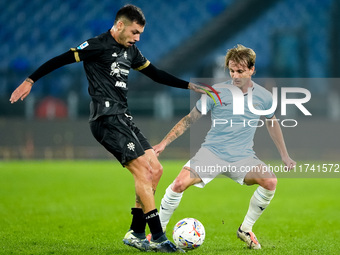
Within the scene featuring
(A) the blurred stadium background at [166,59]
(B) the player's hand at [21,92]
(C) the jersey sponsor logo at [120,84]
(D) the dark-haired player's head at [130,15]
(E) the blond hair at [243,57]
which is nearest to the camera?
(B) the player's hand at [21,92]

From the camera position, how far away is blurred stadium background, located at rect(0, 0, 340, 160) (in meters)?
19.9

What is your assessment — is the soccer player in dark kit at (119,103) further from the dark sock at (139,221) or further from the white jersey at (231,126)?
the white jersey at (231,126)

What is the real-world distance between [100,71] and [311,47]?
22.8 m

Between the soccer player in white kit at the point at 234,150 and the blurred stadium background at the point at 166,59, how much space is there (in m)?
13.3

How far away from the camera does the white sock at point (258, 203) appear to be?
6.16m

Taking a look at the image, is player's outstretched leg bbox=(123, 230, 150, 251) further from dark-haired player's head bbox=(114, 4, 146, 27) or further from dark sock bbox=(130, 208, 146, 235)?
dark-haired player's head bbox=(114, 4, 146, 27)

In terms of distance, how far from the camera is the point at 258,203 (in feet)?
20.4

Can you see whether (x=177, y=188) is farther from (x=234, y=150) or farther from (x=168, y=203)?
(x=234, y=150)

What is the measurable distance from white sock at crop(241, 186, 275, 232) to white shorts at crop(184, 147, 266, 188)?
24 centimetres

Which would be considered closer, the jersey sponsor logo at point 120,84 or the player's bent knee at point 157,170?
the jersey sponsor logo at point 120,84

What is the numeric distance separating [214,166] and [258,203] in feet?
1.95

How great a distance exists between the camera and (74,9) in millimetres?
27844

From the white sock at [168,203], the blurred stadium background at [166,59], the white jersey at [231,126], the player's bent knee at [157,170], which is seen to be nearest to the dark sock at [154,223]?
the white sock at [168,203]

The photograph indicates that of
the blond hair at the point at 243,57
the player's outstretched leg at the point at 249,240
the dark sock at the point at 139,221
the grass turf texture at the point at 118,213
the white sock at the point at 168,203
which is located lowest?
the grass turf texture at the point at 118,213
